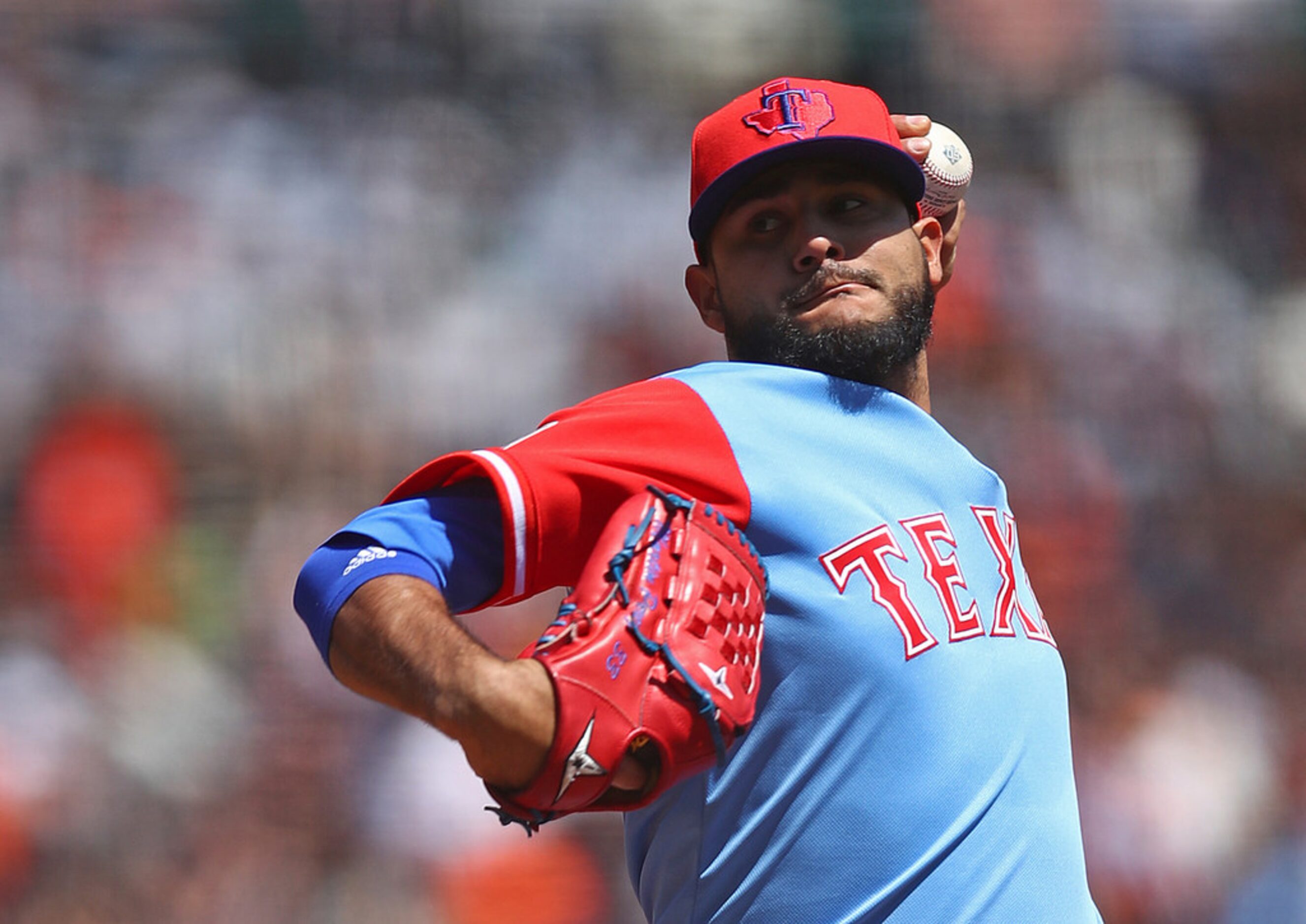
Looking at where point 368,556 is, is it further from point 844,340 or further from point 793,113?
point 793,113

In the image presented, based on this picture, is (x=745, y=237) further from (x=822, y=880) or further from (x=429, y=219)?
(x=429, y=219)

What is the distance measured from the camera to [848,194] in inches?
67.2

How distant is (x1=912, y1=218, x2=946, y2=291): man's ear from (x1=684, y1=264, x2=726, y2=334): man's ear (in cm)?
29

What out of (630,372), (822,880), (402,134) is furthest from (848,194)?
(402,134)

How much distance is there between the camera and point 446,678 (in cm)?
→ 109

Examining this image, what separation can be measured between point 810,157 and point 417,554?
76 centimetres

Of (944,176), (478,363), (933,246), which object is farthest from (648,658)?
(478,363)

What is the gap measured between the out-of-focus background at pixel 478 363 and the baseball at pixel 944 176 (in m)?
1.56

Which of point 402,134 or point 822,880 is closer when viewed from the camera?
point 822,880

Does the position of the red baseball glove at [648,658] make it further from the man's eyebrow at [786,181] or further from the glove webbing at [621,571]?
the man's eyebrow at [786,181]

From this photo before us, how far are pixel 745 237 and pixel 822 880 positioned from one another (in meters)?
0.79

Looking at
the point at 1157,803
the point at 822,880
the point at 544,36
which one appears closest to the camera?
the point at 822,880

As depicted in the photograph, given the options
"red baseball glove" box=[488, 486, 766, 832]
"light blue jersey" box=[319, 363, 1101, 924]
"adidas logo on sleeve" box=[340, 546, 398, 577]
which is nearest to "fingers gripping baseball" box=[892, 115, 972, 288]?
"light blue jersey" box=[319, 363, 1101, 924]

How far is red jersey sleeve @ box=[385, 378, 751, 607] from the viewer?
1.27 metres
